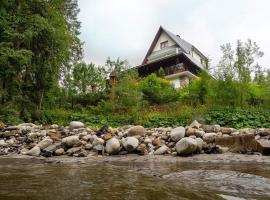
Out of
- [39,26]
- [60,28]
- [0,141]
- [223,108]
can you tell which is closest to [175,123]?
[223,108]

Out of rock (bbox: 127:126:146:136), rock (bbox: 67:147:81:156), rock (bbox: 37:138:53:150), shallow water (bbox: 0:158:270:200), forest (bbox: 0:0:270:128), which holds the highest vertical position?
forest (bbox: 0:0:270:128)

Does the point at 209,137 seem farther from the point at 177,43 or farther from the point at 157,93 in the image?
the point at 177,43

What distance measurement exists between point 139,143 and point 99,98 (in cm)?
1127

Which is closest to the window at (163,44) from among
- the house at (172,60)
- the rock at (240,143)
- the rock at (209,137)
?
the house at (172,60)

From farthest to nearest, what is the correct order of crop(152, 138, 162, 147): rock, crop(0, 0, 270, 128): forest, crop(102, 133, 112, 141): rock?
crop(0, 0, 270, 128): forest, crop(102, 133, 112, 141): rock, crop(152, 138, 162, 147): rock

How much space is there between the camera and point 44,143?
27.5ft

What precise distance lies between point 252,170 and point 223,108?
26.4ft

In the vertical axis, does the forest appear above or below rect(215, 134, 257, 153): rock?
above

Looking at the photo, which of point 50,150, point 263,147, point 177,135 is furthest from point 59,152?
point 263,147

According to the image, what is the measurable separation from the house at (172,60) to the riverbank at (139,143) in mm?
17283

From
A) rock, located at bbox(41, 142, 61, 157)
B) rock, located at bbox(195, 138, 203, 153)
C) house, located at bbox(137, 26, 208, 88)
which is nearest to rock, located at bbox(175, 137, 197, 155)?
rock, located at bbox(195, 138, 203, 153)

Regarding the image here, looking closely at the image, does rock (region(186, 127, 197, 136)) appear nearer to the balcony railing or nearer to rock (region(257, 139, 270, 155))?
rock (region(257, 139, 270, 155))

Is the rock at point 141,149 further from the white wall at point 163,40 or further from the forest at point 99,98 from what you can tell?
the white wall at point 163,40

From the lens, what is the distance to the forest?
13109 millimetres
